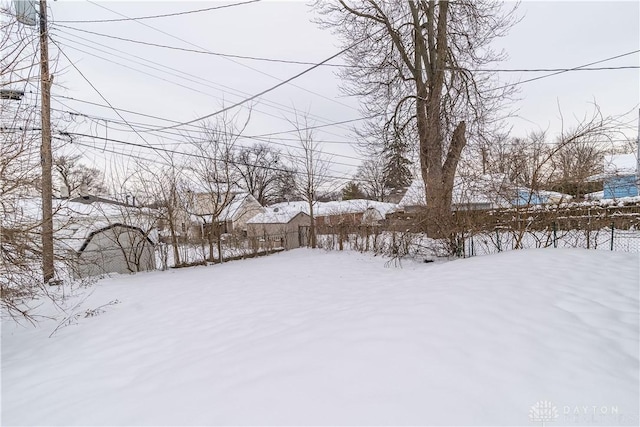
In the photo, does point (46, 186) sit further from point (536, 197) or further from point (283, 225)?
point (283, 225)

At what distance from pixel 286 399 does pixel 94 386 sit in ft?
6.79

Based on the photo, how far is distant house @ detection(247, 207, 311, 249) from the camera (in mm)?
14297

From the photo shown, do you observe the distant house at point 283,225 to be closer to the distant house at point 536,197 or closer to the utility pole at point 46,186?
the distant house at point 536,197

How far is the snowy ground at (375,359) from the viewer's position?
1.81 meters

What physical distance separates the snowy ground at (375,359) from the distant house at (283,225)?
31.0 ft

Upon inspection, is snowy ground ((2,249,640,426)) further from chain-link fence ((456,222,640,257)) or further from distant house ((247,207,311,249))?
distant house ((247,207,311,249))

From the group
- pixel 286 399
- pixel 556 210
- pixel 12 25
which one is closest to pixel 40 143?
pixel 12 25

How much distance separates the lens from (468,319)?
2719 mm

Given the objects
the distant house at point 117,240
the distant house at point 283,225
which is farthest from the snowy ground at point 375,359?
the distant house at point 283,225

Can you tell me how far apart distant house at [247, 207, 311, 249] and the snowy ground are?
9442mm

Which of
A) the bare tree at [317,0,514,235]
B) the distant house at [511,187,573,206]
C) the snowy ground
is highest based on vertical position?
the bare tree at [317,0,514,235]

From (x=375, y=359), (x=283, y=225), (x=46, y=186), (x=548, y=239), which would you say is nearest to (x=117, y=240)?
(x=46, y=186)

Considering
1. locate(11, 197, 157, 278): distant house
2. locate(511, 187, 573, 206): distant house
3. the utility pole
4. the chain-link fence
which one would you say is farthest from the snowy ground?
locate(11, 197, 157, 278): distant house

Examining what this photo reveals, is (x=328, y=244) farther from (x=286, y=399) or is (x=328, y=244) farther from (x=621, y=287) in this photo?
(x=286, y=399)
